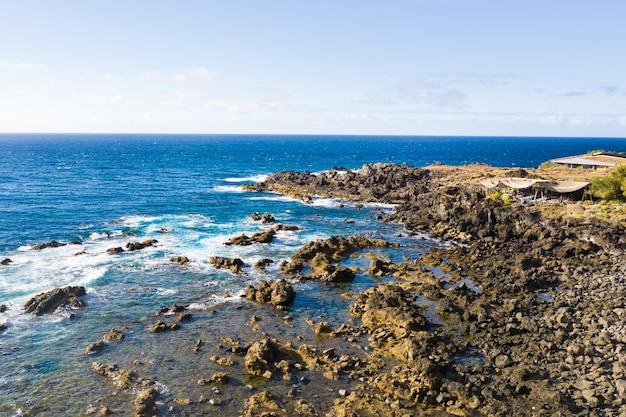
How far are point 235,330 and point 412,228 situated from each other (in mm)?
40075

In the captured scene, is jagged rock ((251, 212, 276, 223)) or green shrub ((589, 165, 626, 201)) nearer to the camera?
green shrub ((589, 165, 626, 201))

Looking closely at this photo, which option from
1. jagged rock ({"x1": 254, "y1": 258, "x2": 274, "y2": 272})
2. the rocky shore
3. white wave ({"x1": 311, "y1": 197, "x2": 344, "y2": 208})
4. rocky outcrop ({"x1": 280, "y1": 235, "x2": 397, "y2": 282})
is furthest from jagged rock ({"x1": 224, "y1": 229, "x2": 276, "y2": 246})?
white wave ({"x1": 311, "y1": 197, "x2": 344, "y2": 208})

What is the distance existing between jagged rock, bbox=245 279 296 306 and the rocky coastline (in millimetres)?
139

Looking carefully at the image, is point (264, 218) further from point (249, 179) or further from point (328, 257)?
point (249, 179)

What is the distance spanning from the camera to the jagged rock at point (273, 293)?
40.0m

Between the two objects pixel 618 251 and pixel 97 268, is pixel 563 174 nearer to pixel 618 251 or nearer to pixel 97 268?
pixel 618 251

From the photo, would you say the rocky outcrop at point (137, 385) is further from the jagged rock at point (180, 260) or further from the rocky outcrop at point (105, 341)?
the jagged rock at point (180, 260)

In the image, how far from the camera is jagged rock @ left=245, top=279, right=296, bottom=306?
3995 centimetres

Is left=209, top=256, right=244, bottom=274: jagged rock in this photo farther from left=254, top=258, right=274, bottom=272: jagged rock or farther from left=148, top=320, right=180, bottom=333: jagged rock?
left=148, top=320, right=180, bottom=333: jagged rock

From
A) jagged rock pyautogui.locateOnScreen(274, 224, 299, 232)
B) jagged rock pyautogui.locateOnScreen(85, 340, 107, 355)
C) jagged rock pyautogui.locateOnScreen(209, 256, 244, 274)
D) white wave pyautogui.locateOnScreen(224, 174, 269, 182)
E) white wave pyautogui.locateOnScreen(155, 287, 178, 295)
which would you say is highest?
white wave pyautogui.locateOnScreen(224, 174, 269, 182)

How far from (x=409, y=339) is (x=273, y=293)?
14.2 metres

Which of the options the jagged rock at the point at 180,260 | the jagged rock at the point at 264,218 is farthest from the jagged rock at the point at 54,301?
the jagged rock at the point at 264,218

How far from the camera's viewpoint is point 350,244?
57.5 meters

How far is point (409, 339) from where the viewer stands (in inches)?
1254
